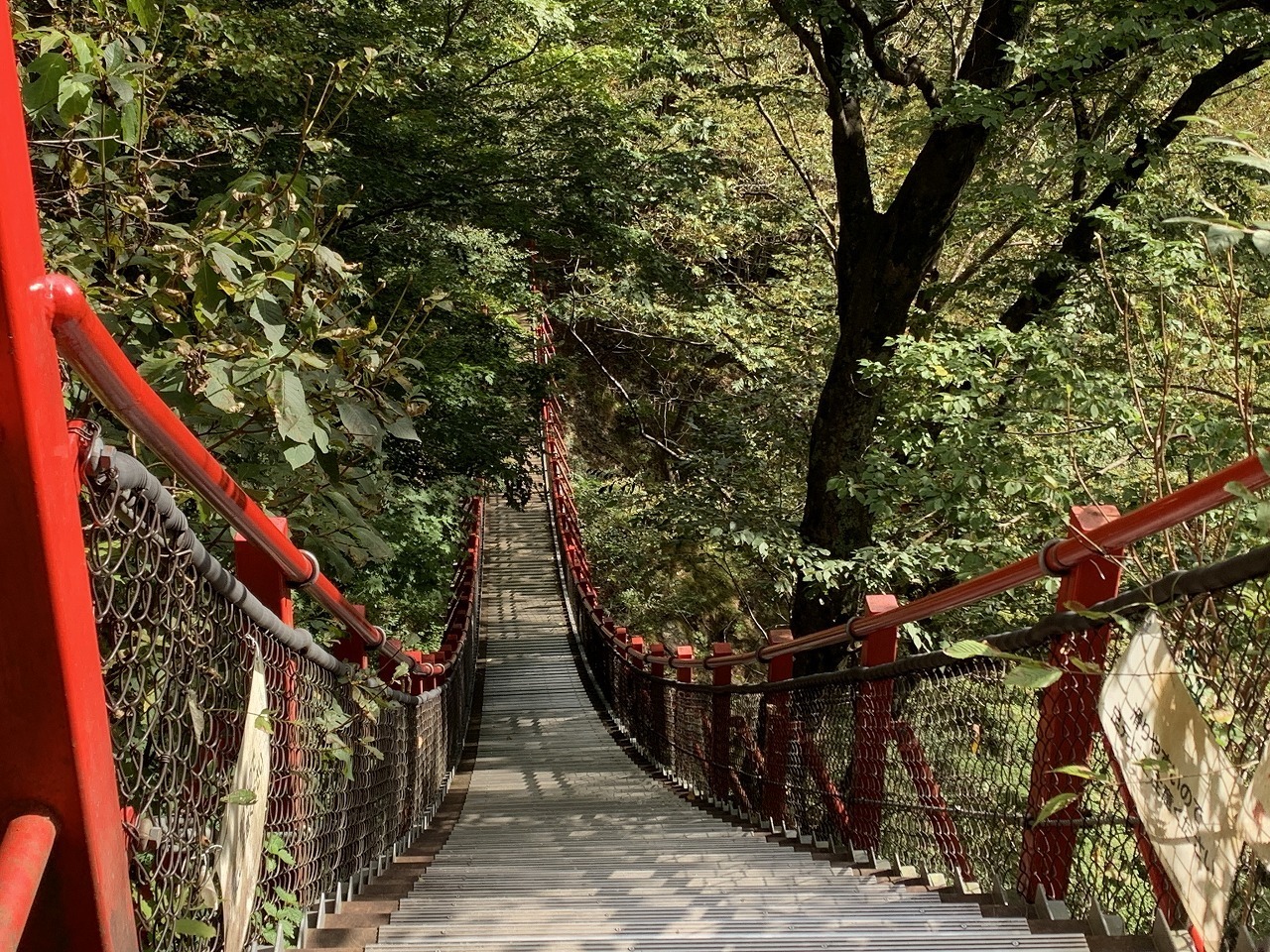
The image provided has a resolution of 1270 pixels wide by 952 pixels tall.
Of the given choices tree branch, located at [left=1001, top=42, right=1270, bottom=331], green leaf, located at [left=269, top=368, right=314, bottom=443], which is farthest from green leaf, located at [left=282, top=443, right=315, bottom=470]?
tree branch, located at [left=1001, top=42, right=1270, bottom=331]

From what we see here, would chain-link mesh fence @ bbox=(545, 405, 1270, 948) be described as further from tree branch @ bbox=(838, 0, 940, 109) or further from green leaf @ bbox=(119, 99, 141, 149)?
tree branch @ bbox=(838, 0, 940, 109)

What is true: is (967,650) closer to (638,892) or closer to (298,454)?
(298,454)

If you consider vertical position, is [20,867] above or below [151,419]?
below

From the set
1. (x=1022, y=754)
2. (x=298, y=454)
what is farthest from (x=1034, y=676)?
(x=298, y=454)

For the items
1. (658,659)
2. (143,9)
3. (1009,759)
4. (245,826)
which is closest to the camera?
(245,826)

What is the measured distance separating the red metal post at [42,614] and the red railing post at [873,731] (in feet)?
9.50

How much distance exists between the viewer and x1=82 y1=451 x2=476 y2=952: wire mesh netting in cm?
127

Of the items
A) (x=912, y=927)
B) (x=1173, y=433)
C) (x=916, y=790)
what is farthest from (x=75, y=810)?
(x=1173, y=433)

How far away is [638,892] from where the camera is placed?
295 centimetres

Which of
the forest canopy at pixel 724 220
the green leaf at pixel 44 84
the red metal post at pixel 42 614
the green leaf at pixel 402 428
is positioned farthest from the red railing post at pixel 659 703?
the red metal post at pixel 42 614

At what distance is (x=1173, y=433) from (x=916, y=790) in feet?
7.73

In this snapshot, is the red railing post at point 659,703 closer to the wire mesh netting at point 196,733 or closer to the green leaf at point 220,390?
the wire mesh netting at point 196,733

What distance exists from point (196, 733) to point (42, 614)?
64 cm

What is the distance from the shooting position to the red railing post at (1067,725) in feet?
7.41
